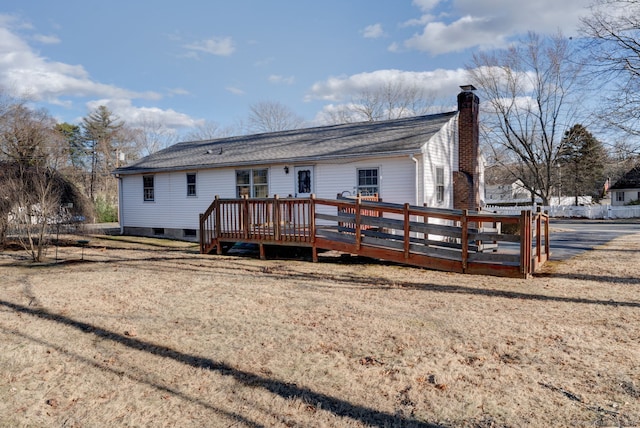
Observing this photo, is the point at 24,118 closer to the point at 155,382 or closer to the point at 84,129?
the point at 84,129

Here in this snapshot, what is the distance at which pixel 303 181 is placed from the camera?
46.6 ft

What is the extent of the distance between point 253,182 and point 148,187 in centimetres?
554

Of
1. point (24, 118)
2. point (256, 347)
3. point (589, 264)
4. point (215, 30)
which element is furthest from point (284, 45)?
point (24, 118)

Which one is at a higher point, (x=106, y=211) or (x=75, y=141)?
(x=75, y=141)

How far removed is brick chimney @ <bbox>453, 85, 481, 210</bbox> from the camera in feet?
48.6

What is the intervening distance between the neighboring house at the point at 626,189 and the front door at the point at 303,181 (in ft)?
133

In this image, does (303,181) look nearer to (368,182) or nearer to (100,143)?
(368,182)

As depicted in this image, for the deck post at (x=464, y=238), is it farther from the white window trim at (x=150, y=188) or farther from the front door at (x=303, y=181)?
the white window trim at (x=150, y=188)

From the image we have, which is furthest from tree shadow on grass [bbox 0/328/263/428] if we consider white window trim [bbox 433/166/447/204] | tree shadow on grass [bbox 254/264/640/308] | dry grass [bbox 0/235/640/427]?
white window trim [bbox 433/166/447/204]

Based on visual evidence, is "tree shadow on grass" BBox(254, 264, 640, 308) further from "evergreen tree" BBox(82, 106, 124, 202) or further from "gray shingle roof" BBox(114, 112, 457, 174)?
"evergreen tree" BBox(82, 106, 124, 202)

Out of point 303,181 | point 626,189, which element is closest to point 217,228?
point 303,181

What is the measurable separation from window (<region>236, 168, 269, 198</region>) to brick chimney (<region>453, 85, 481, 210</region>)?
669 centimetres

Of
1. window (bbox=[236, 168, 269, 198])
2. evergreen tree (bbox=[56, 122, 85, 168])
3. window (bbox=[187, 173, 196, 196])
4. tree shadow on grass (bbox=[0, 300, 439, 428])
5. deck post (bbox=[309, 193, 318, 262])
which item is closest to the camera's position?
tree shadow on grass (bbox=[0, 300, 439, 428])

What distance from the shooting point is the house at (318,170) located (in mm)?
12750
